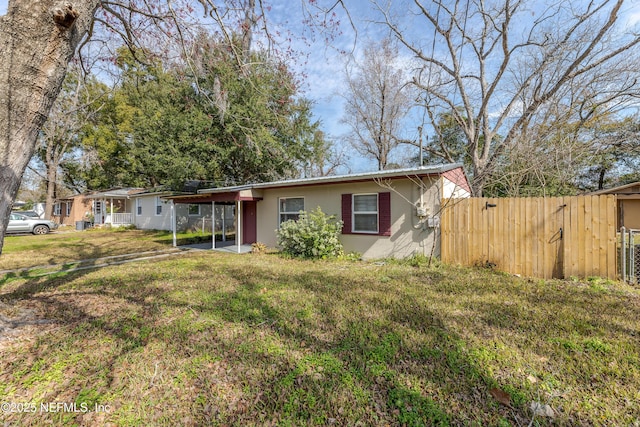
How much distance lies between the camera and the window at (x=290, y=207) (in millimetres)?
9617

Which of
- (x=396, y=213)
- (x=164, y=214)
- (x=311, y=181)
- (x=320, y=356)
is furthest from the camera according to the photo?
(x=164, y=214)

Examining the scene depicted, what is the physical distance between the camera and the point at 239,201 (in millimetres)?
9523

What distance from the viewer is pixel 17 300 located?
14.0ft

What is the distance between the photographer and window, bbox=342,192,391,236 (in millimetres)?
7699

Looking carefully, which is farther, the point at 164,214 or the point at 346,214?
the point at 164,214

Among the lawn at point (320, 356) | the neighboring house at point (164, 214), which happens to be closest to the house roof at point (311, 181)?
the lawn at point (320, 356)

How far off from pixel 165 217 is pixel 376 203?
52.1ft

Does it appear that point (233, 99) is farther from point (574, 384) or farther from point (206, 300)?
point (574, 384)

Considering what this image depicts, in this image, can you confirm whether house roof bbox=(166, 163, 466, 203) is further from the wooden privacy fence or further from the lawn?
the lawn

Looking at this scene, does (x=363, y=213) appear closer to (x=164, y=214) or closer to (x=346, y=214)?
(x=346, y=214)

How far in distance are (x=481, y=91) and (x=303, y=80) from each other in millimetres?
11225

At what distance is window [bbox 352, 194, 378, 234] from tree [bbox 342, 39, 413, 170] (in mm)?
9693

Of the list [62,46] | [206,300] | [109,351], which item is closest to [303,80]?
[62,46]

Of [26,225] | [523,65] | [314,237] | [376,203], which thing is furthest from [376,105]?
[26,225]
